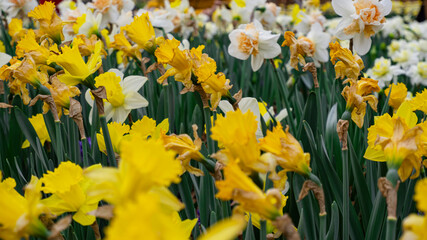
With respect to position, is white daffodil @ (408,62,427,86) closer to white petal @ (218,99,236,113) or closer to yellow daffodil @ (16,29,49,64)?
white petal @ (218,99,236,113)

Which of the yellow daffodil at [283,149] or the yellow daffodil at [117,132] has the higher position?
the yellow daffodil at [283,149]

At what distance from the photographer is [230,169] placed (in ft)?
1.57

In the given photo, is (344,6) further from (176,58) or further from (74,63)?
(74,63)

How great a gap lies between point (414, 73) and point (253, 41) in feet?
4.42

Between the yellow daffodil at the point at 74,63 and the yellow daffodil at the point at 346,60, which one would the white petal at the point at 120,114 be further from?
the yellow daffodil at the point at 346,60

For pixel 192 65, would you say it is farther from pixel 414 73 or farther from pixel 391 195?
pixel 414 73

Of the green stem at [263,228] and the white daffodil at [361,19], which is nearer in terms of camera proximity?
the green stem at [263,228]

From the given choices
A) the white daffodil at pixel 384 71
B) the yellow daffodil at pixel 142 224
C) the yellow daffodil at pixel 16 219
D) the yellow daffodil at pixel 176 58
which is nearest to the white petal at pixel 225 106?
the yellow daffodil at pixel 176 58

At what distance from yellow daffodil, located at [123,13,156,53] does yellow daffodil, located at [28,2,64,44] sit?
0.82ft

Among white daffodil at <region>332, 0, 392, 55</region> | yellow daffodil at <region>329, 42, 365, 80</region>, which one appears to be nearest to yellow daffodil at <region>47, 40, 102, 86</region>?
yellow daffodil at <region>329, 42, 365, 80</region>

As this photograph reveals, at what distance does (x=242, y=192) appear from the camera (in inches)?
18.9

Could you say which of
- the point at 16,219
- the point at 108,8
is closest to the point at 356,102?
the point at 16,219

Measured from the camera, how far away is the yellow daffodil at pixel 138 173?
1.29ft

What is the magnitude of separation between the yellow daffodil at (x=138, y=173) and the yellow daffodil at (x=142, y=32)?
2.84ft
